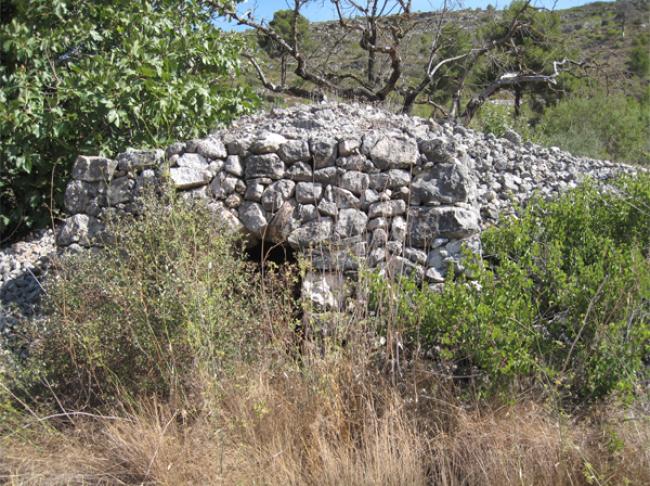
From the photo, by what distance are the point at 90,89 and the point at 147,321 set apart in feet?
8.89

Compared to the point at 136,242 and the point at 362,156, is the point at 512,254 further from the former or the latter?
the point at 136,242

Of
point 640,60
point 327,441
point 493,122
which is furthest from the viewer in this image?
point 640,60

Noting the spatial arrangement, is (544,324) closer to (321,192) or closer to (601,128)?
(321,192)

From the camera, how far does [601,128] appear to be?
34.1ft

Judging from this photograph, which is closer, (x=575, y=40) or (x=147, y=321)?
(x=147, y=321)

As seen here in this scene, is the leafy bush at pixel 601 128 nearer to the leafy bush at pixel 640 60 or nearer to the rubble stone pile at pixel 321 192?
the rubble stone pile at pixel 321 192

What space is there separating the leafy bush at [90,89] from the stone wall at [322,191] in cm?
50

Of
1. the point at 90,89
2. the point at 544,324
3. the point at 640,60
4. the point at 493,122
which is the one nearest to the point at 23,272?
the point at 90,89

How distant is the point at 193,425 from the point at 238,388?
30 cm

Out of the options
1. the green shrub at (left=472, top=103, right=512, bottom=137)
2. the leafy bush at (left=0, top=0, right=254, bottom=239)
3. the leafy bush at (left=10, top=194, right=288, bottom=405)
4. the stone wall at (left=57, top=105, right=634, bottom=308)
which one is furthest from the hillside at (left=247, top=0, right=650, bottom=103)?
the leafy bush at (left=10, top=194, right=288, bottom=405)

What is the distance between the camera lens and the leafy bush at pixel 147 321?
2.85 meters

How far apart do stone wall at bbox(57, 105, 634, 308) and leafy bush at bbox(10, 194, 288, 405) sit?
666mm

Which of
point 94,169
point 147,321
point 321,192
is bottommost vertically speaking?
point 147,321

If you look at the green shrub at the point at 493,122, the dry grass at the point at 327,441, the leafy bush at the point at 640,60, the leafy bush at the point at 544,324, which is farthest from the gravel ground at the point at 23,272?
the leafy bush at the point at 640,60
